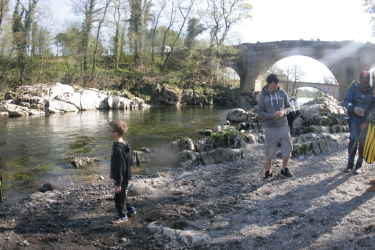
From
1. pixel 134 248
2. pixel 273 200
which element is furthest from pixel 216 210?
pixel 134 248

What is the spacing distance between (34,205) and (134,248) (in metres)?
2.26

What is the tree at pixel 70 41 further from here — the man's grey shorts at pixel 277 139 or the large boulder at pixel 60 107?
the man's grey shorts at pixel 277 139

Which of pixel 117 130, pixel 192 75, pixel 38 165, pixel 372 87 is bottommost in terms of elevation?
pixel 38 165

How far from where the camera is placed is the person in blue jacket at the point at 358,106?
498 cm

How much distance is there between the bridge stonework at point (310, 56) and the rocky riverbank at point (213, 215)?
33.6m

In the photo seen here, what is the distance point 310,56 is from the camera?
3694 centimetres

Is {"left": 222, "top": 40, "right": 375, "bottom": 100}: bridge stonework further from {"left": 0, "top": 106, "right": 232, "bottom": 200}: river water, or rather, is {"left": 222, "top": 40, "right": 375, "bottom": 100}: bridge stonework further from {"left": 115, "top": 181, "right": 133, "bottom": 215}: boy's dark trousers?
{"left": 115, "top": 181, "right": 133, "bottom": 215}: boy's dark trousers

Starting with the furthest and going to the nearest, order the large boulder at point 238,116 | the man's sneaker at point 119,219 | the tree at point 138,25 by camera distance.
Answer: the tree at point 138,25
the large boulder at point 238,116
the man's sneaker at point 119,219

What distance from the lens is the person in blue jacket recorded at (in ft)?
16.3

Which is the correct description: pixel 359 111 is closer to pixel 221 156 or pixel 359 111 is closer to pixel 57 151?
pixel 221 156

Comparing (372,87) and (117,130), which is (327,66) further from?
(117,130)

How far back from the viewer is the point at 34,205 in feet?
14.4

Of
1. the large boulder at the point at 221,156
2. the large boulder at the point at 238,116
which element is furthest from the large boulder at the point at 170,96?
the large boulder at the point at 221,156

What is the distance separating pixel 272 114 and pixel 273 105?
0.63ft
